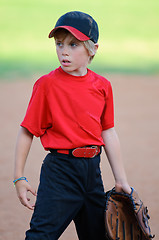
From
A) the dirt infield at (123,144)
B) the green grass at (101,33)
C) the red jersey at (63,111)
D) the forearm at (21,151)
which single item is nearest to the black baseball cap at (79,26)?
the red jersey at (63,111)

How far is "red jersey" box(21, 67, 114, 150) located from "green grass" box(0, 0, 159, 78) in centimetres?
949

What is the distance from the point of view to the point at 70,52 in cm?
199

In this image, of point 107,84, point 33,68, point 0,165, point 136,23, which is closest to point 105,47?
point 136,23

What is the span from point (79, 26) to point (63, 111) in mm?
404

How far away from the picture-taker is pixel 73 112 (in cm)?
202

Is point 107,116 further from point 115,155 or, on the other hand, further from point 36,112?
point 36,112

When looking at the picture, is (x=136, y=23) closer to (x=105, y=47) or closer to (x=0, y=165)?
(x=105, y=47)

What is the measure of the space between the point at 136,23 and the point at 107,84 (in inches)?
419

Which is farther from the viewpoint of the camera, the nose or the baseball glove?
the baseball glove

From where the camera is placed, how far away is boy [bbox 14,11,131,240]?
1.98 metres

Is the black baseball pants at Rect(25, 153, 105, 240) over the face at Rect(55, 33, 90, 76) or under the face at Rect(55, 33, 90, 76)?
under

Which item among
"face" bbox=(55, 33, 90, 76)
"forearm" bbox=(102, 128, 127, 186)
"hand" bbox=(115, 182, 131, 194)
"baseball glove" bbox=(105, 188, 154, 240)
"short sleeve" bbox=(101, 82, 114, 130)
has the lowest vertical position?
"baseball glove" bbox=(105, 188, 154, 240)

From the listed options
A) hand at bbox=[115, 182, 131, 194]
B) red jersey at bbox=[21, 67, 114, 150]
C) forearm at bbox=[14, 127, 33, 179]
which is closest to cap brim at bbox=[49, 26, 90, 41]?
red jersey at bbox=[21, 67, 114, 150]

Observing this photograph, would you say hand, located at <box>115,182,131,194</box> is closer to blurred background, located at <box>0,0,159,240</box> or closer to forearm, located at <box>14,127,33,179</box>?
forearm, located at <box>14,127,33,179</box>
